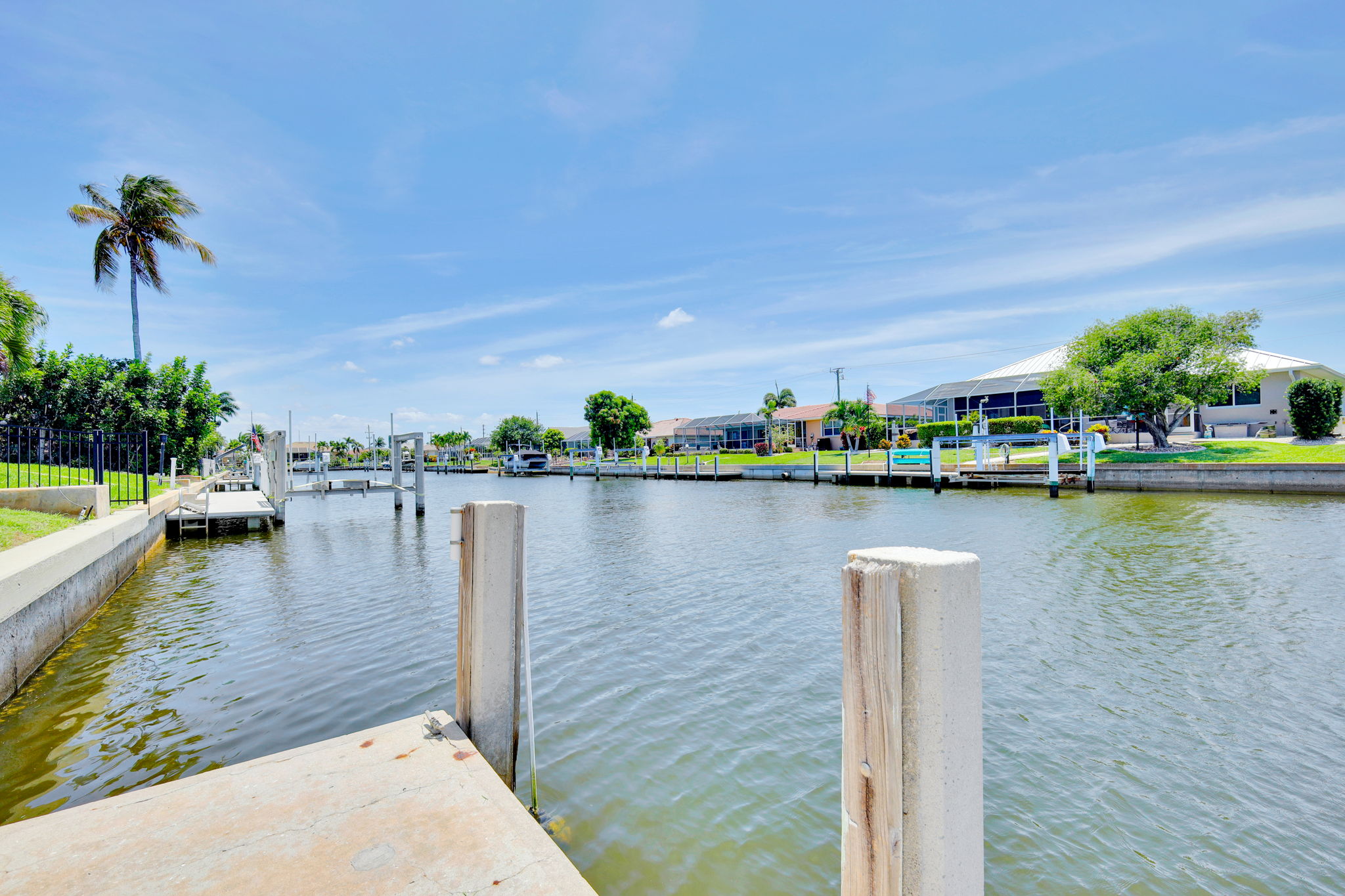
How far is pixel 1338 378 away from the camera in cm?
3772

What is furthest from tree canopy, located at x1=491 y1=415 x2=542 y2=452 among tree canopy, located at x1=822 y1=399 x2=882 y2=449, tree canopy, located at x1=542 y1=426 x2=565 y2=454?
tree canopy, located at x1=822 y1=399 x2=882 y2=449

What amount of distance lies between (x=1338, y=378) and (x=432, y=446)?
133108mm

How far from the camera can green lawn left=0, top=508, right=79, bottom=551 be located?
6.99 metres

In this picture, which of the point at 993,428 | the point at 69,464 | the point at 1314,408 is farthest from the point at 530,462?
the point at 1314,408

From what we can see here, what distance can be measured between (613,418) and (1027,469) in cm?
4829

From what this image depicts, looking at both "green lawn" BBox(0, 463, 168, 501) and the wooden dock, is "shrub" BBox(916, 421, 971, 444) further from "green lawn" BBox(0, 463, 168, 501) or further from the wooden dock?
"green lawn" BBox(0, 463, 168, 501)

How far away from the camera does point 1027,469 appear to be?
28.6 metres

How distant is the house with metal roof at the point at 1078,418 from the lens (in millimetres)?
35094

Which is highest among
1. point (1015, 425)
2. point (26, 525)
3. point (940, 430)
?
point (1015, 425)

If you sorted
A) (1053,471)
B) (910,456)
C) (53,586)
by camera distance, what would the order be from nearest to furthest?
(53,586)
(1053,471)
(910,456)

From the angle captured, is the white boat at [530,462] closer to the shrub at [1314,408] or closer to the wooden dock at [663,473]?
the wooden dock at [663,473]

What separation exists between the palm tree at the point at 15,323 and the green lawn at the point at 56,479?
3169 millimetres

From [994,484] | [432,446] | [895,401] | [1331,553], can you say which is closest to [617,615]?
[1331,553]

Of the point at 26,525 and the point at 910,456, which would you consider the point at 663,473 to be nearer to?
the point at 910,456
